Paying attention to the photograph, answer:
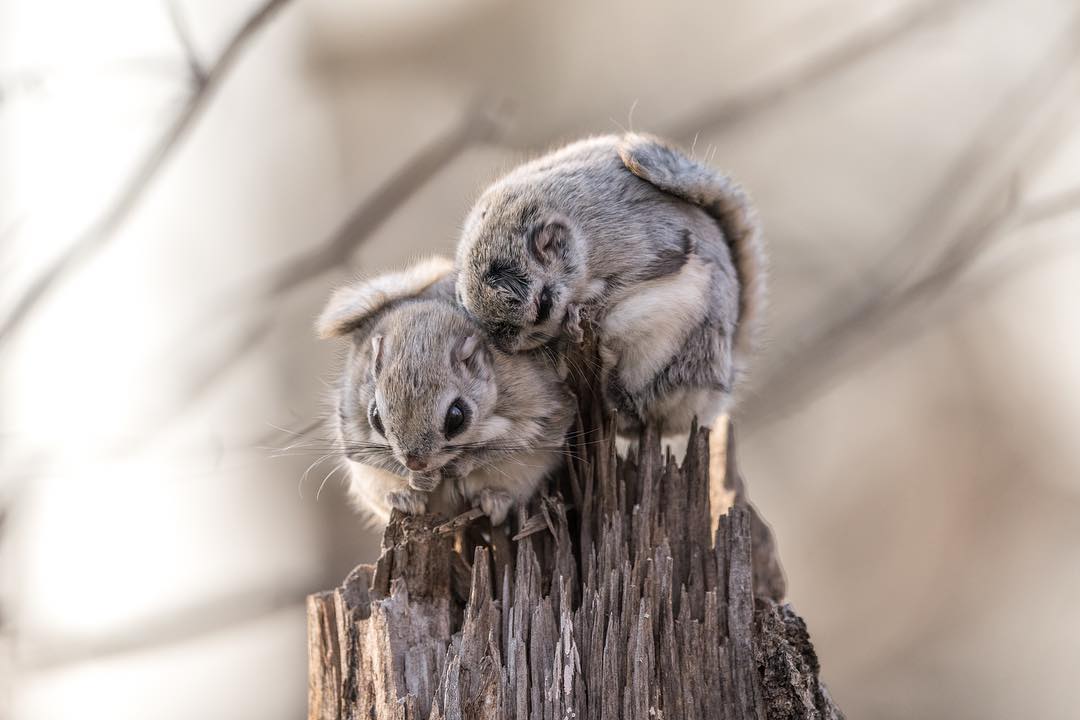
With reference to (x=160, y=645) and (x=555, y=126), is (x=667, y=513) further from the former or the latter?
(x=555, y=126)

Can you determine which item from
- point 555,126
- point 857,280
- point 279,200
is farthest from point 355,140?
point 857,280

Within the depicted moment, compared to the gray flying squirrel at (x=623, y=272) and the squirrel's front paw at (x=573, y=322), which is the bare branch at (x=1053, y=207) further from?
the squirrel's front paw at (x=573, y=322)

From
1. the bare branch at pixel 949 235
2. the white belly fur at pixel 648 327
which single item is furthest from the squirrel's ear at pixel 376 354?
the bare branch at pixel 949 235

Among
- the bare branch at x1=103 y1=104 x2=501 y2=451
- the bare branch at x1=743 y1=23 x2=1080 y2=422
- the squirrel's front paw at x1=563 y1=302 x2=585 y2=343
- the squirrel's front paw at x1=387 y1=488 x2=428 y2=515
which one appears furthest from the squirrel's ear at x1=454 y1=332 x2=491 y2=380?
the bare branch at x1=743 y1=23 x2=1080 y2=422

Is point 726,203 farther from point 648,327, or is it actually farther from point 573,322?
point 573,322

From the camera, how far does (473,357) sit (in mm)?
2730

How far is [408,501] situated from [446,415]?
0.97 ft

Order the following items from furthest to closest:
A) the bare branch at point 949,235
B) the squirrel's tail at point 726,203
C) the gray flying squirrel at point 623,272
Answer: the bare branch at point 949,235, the squirrel's tail at point 726,203, the gray flying squirrel at point 623,272

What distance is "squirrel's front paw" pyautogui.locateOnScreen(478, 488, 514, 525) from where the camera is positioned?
2.70 m

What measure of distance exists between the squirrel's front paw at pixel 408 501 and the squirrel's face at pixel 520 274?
454 millimetres

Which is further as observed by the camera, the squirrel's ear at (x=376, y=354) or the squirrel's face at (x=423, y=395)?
the squirrel's ear at (x=376, y=354)

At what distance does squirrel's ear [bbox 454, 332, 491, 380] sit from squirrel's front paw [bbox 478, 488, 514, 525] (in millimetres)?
304

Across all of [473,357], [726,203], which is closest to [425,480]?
[473,357]

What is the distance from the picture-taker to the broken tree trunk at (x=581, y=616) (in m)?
2.39
